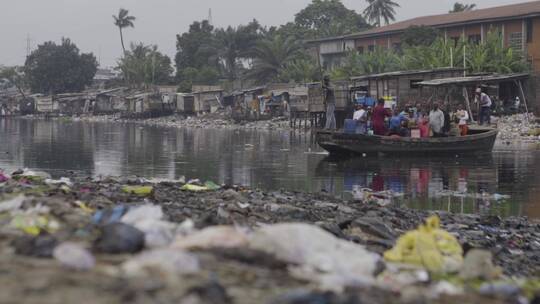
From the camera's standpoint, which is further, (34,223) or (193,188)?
(193,188)

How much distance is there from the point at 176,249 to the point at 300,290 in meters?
0.91

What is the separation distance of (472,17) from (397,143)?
23.4 metres

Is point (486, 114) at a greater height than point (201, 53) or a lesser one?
lesser

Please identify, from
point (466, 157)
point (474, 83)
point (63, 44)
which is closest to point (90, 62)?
point (63, 44)

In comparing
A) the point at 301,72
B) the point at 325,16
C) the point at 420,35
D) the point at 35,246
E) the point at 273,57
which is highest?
the point at 325,16

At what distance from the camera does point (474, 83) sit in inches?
1053

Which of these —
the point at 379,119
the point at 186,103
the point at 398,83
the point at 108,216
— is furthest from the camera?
the point at 186,103

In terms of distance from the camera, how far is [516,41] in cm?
3725

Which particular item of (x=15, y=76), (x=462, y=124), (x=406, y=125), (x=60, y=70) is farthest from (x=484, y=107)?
(x=15, y=76)

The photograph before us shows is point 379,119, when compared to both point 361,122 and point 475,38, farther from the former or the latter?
point 475,38

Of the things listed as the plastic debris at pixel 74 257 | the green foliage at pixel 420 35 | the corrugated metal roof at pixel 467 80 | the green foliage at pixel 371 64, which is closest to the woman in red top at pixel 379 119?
the corrugated metal roof at pixel 467 80

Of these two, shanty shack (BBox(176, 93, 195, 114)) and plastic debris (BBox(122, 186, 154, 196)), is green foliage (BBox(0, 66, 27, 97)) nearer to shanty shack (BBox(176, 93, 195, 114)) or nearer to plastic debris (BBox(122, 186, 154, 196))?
shanty shack (BBox(176, 93, 195, 114))

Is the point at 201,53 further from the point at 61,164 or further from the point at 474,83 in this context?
the point at 61,164

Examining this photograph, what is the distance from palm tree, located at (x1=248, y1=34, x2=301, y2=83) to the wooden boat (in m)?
30.4
